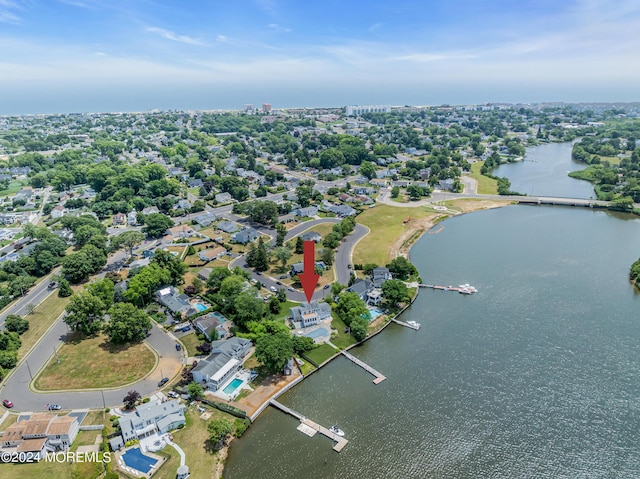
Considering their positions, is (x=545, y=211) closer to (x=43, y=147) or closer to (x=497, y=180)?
(x=497, y=180)

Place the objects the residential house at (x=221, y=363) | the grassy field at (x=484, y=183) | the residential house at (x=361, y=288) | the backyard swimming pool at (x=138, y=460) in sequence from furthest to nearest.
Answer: the grassy field at (x=484, y=183)
the residential house at (x=361, y=288)
the residential house at (x=221, y=363)
the backyard swimming pool at (x=138, y=460)

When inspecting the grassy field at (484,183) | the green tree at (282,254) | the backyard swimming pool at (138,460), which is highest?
the grassy field at (484,183)

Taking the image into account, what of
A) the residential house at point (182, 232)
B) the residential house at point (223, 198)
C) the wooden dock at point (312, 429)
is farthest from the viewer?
the residential house at point (223, 198)

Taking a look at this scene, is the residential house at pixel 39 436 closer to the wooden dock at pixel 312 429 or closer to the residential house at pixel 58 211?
the wooden dock at pixel 312 429

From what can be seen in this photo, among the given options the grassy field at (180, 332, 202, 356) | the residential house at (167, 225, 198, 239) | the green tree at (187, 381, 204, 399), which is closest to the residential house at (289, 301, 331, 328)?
the grassy field at (180, 332, 202, 356)

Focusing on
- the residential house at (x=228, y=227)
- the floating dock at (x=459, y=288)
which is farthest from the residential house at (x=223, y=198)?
the floating dock at (x=459, y=288)

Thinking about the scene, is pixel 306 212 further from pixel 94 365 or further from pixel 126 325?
pixel 94 365

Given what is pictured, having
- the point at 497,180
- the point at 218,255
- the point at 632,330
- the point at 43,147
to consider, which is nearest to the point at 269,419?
the point at 218,255

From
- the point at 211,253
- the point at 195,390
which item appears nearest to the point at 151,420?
the point at 195,390
